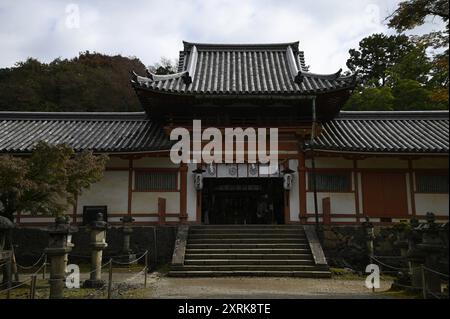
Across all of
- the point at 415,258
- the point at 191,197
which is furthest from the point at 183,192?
the point at 415,258

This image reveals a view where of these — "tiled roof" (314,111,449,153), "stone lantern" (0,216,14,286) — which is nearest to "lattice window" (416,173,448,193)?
"tiled roof" (314,111,449,153)

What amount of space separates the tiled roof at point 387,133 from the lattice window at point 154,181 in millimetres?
6212

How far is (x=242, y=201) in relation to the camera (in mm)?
22625

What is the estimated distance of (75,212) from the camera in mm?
18328

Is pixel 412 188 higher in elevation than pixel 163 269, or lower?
higher

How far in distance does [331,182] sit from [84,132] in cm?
1162

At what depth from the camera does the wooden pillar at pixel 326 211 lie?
18.0 meters

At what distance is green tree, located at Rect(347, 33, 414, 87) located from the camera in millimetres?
48575

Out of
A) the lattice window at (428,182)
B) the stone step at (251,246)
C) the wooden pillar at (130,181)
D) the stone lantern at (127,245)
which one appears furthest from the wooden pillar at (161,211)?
the lattice window at (428,182)

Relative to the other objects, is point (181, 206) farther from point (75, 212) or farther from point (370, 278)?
point (370, 278)

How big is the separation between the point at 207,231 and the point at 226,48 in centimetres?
1308
